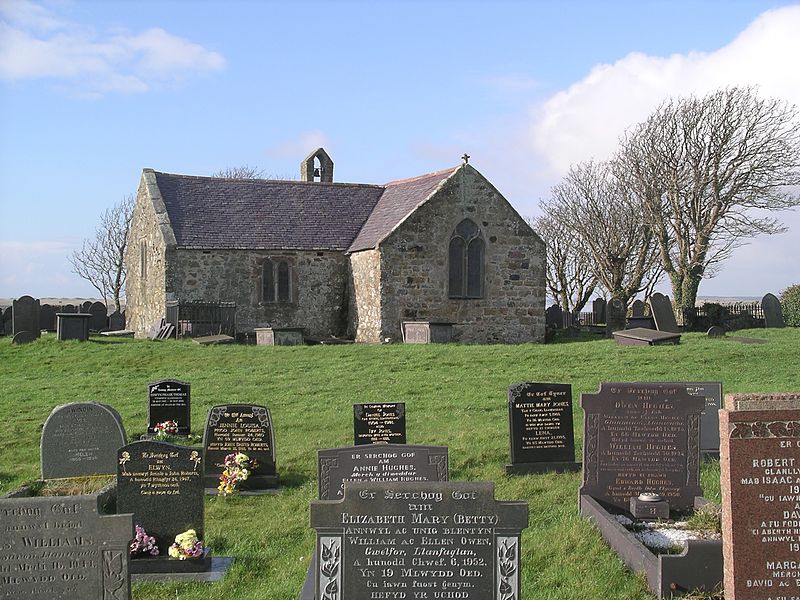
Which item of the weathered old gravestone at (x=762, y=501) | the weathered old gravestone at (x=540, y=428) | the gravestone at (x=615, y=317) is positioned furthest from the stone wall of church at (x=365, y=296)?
the weathered old gravestone at (x=762, y=501)

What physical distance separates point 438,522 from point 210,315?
71.8 feet

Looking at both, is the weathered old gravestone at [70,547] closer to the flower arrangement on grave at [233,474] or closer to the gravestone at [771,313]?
the flower arrangement on grave at [233,474]

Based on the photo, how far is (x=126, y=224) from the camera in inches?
2188

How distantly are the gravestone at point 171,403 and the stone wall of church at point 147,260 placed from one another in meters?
15.2

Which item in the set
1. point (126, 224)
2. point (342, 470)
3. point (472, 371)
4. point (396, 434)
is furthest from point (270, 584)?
point (126, 224)

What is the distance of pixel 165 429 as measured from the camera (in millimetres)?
13008

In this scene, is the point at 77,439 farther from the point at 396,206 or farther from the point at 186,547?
the point at 396,206

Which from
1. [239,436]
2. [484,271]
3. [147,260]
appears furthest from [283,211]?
[239,436]

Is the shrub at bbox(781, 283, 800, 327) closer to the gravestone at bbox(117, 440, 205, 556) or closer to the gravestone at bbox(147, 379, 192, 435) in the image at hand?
the gravestone at bbox(147, 379, 192, 435)

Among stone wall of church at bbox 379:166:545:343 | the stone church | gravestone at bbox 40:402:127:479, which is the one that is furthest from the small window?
gravestone at bbox 40:402:127:479

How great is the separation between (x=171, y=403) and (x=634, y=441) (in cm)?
784

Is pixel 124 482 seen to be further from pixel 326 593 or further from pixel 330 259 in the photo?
pixel 330 259

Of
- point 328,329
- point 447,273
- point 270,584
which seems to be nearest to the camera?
point 270,584

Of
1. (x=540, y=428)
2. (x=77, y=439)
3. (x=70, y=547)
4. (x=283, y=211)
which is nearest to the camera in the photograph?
(x=70, y=547)
